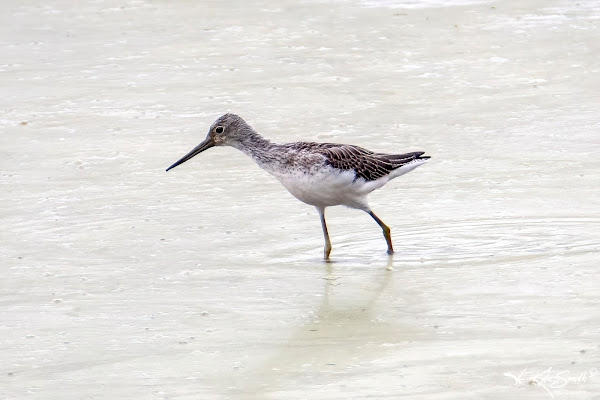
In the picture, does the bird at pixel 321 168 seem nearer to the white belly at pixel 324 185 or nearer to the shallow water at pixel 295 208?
the white belly at pixel 324 185

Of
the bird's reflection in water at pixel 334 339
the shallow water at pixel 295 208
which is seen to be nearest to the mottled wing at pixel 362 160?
the shallow water at pixel 295 208

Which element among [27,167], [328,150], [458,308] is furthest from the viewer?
[27,167]

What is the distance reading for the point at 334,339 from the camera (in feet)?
20.3

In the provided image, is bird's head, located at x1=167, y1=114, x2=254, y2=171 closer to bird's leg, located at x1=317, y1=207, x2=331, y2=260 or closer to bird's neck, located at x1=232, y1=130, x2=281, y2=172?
bird's neck, located at x1=232, y1=130, x2=281, y2=172

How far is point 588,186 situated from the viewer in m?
8.78

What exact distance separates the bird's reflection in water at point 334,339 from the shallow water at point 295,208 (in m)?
0.02

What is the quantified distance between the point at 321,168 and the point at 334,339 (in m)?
1.68

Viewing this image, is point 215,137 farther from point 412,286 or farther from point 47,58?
point 47,58

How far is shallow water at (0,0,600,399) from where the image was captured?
5.86 meters

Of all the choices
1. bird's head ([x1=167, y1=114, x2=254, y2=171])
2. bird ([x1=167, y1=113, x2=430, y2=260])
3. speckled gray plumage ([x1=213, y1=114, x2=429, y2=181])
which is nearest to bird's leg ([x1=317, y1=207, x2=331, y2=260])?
bird ([x1=167, y1=113, x2=430, y2=260])

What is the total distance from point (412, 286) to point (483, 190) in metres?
2.07

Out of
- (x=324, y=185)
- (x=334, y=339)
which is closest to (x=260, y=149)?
(x=324, y=185)

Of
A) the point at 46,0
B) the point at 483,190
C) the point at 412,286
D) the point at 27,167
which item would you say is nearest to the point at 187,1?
the point at 46,0

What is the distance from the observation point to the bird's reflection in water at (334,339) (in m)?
5.69
